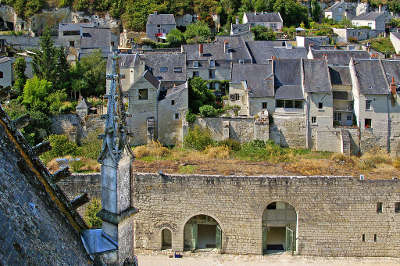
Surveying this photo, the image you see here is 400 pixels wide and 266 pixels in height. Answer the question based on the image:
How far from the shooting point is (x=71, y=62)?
128ft

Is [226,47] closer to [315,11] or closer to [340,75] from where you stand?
[340,75]

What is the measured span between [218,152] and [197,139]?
6.79 ft

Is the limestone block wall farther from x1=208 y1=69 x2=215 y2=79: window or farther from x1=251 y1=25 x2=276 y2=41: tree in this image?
x1=251 y1=25 x2=276 y2=41: tree

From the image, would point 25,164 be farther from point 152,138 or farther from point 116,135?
point 152,138

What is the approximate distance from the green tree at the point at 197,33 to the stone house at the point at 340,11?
67.0ft

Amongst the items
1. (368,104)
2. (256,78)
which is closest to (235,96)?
(256,78)

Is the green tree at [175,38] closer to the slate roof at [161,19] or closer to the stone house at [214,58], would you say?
the slate roof at [161,19]

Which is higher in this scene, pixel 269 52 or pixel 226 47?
pixel 226 47

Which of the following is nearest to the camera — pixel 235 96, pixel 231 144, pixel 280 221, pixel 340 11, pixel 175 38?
pixel 280 221

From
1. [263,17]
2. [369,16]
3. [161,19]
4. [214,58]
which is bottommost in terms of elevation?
[214,58]

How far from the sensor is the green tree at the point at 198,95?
3281cm

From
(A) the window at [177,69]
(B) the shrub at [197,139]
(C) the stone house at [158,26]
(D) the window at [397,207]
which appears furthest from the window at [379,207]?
(C) the stone house at [158,26]

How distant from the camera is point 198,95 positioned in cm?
3322

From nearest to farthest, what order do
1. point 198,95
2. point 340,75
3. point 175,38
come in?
point 340,75 < point 198,95 < point 175,38
